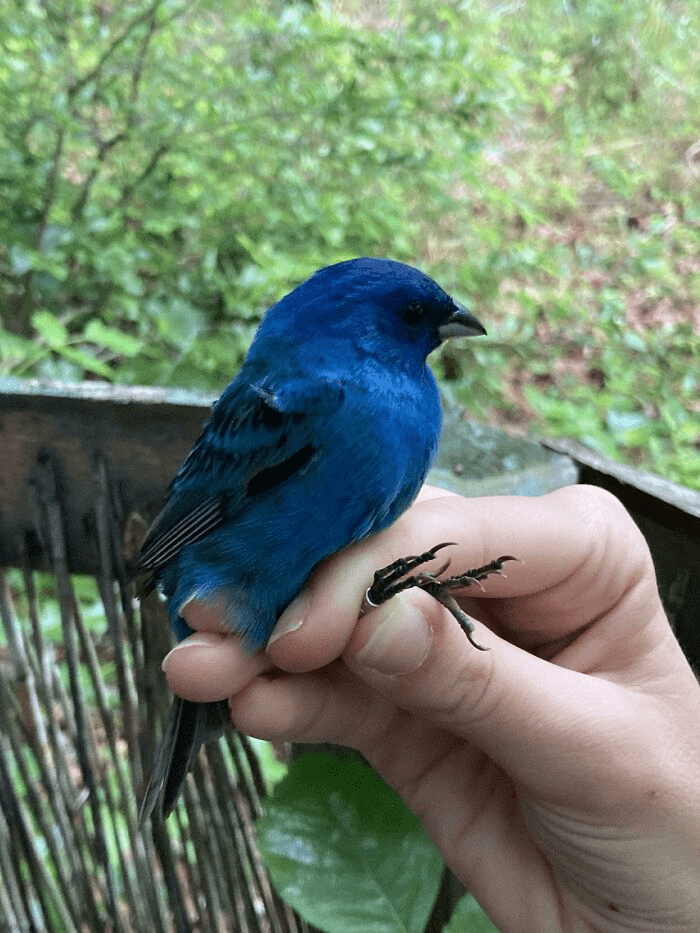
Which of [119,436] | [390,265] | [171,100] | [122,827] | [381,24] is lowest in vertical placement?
[122,827]

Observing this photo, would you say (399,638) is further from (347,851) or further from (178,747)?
(178,747)

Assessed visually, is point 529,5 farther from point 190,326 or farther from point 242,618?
point 242,618

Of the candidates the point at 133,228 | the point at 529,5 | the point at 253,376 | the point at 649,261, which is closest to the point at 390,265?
the point at 253,376

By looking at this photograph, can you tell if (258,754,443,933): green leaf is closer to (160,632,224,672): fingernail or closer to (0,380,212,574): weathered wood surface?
(160,632,224,672): fingernail

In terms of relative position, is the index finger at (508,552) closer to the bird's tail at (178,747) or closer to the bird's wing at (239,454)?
the bird's wing at (239,454)

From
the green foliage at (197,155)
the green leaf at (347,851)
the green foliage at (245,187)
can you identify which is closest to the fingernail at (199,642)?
the green leaf at (347,851)

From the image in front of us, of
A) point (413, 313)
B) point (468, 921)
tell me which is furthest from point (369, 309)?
point (468, 921)

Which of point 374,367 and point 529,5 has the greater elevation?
point 529,5
